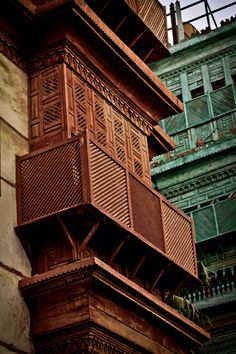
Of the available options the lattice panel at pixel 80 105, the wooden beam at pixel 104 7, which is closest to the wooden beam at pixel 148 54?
the wooden beam at pixel 104 7

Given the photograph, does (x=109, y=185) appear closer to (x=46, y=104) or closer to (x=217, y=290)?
(x=46, y=104)

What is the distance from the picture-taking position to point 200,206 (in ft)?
74.0

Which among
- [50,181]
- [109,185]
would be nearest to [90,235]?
[109,185]

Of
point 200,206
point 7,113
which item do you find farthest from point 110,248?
point 200,206

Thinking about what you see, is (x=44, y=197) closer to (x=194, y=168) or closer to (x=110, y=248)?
(x=110, y=248)

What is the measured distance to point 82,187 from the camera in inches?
452

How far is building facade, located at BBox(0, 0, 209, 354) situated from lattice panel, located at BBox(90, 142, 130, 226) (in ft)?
0.06

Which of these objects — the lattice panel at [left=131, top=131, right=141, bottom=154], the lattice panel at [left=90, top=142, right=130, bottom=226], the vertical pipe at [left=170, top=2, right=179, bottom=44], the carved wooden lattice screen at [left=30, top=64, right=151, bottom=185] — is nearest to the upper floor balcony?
the lattice panel at [left=90, top=142, right=130, bottom=226]

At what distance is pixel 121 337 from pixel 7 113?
3.13 metres

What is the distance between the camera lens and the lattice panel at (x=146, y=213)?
40.7 feet

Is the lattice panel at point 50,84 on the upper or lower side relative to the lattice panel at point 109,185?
upper

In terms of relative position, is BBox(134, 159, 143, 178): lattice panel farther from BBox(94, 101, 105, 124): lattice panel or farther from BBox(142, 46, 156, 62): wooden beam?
BBox(142, 46, 156, 62): wooden beam

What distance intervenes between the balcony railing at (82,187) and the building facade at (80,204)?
0.01 meters

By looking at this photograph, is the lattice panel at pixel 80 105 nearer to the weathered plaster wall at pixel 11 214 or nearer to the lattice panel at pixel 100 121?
the lattice panel at pixel 100 121
